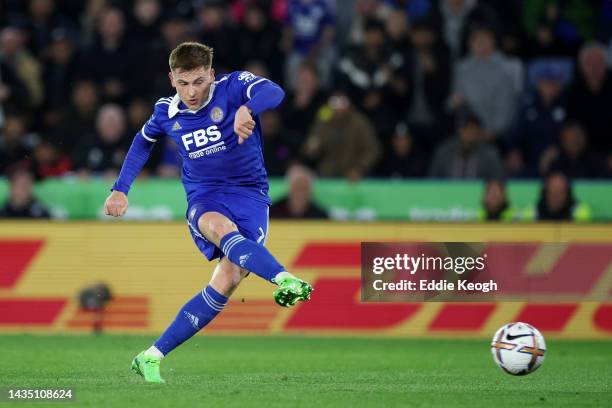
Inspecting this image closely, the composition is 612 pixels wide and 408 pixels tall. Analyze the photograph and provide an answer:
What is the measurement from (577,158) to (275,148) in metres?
3.81

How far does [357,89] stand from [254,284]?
3652mm

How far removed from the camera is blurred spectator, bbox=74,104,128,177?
16.9m

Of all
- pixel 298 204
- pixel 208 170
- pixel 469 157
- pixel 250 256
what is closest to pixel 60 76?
pixel 298 204

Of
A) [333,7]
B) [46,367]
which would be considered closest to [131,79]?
[333,7]

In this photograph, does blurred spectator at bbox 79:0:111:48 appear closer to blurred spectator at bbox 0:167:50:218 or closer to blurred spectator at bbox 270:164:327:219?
blurred spectator at bbox 0:167:50:218

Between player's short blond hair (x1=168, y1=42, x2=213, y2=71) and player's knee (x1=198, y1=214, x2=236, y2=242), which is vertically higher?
player's short blond hair (x1=168, y1=42, x2=213, y2=71)

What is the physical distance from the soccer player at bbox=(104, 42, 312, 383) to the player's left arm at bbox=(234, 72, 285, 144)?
1cm

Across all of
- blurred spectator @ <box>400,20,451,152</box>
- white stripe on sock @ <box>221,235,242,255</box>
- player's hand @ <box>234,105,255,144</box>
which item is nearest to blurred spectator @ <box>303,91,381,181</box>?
blurred spectator @ <box>400,20,451,152</box>

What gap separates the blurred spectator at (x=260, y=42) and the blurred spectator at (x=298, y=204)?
99.0 inches

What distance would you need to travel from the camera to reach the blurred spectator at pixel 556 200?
15.5 meters

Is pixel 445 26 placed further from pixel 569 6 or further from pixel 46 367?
pixel 46 367

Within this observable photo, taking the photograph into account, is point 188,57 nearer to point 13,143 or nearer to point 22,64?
point 13,143

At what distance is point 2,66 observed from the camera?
18.0 meters

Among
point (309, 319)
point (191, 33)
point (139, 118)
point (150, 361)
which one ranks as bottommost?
point (150, 361)
